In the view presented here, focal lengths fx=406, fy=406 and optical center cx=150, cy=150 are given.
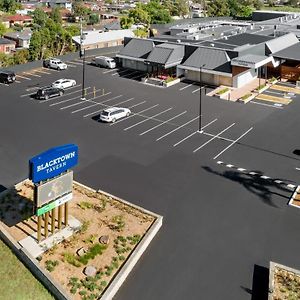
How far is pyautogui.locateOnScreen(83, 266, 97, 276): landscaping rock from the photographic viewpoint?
746 inches

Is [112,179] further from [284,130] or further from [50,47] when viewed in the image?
[50,47]

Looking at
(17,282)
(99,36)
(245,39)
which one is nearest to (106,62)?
(99,36)

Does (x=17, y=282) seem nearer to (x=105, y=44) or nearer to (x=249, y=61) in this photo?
(x=249, y=61)

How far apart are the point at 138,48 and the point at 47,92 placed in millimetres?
17199

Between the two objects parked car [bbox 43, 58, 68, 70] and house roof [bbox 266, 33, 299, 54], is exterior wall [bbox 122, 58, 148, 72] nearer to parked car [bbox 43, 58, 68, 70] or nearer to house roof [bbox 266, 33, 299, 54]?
parked car [bbox 43, 58, 68, 70]

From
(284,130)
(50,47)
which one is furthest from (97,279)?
(50,47)

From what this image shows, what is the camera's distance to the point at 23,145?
106 ft

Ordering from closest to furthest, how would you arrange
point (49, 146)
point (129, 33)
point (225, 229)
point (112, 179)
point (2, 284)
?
point (2, 284) < point (225, 229) < point (112, 179) < point (49, 146) < point (129, 33)

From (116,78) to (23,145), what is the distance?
22.8 m

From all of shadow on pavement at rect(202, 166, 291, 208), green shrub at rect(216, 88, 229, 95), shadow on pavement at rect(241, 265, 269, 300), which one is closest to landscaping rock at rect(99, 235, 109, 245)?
shadow on pavement at rect(241, 265, 269, 300)

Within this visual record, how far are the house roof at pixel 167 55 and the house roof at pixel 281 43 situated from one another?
1230 centimetres

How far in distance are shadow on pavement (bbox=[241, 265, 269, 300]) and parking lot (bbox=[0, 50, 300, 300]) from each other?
0.14m

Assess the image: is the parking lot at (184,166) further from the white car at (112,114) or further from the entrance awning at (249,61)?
the entrance awning at (249,61)

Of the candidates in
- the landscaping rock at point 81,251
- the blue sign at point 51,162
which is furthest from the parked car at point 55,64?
the landscaping rock at point 81,251
